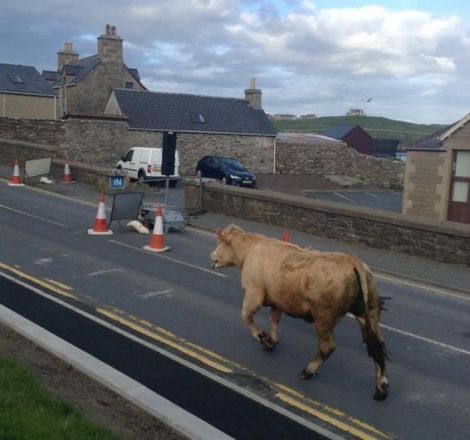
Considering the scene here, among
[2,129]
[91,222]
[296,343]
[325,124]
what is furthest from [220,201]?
[325,124]

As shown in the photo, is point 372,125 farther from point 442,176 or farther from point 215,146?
point 442,176

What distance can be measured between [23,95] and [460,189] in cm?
3569

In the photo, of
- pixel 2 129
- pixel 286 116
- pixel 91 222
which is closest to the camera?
pixel 91 222

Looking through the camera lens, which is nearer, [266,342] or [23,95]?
[266,342]

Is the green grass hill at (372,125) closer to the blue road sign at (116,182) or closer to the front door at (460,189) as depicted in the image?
the front door at (460,189)

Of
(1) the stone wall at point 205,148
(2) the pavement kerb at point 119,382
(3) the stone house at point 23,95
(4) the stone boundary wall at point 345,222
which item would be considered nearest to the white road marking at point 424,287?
(4) the stone boundary wall at point 345,222

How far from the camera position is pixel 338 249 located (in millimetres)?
16172

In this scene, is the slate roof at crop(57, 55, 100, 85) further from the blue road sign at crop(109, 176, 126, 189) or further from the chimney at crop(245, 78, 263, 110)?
the blue road sign at crop(109, 176, 126, 189)

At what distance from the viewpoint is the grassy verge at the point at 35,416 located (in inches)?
180

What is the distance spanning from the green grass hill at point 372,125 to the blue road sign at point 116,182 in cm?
11692

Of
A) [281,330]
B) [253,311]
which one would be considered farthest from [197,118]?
[253,311]

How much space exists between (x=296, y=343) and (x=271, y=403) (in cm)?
211

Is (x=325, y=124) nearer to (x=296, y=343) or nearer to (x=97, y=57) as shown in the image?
(x=97, y=57)

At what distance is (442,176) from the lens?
81.3 feet
